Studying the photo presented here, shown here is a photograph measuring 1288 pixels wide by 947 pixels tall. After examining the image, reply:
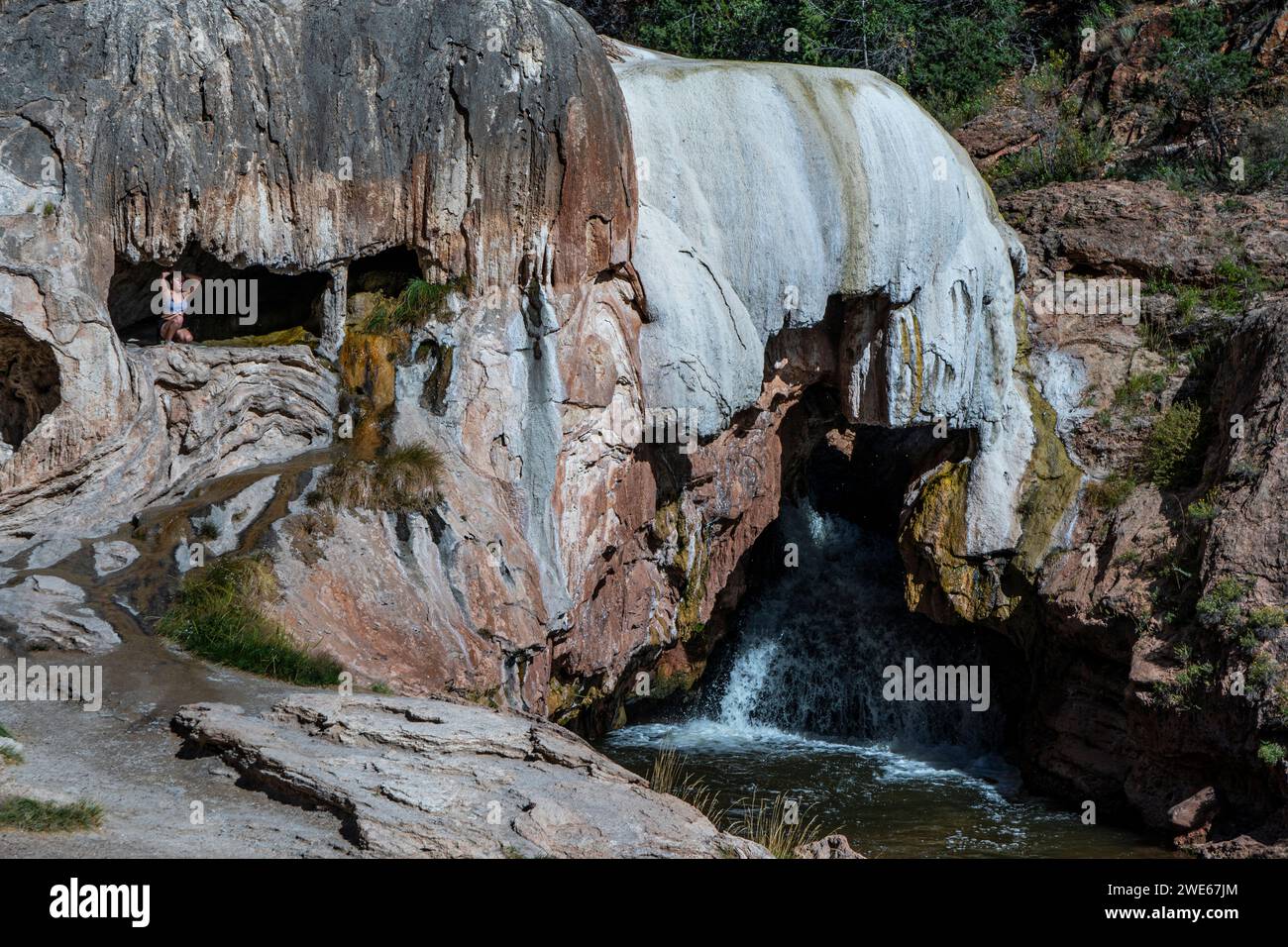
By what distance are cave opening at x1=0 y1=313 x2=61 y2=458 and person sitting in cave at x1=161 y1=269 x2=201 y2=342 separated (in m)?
1.12

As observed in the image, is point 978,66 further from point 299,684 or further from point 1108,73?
point 299,684

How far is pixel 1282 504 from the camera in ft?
39.4

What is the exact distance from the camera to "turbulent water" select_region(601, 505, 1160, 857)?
39.6ft

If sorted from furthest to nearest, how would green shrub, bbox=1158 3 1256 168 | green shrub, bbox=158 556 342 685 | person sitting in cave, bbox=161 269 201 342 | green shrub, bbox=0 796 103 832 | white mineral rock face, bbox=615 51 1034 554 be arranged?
green shrub, bbox=1158 3 1256 168 → white mineral rock face, bbox=615 51 1034 554 → person sitting in cave, bbox=161 269 201 342 → green shrub, bbox=158 556 342 685 → green shrub, bbox=0 796 103 832

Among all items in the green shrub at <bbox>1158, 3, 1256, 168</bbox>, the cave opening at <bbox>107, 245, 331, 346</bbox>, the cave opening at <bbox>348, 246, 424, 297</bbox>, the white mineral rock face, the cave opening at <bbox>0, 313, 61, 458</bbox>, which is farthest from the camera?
the green shrub at <bbox>1158, 3, 1256, 168</bbox>

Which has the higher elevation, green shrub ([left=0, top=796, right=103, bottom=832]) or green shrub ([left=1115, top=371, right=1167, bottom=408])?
green shrub ([left=1115, top=371, right=1167, bottom=408])

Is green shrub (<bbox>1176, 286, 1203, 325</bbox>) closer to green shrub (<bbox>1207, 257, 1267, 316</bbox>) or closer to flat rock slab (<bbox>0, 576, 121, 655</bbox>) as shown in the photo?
green shrub (<bbox>1207, 257, 1267, 316</bbox>)

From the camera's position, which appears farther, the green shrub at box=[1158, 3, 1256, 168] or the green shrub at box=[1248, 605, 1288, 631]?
the green shrub at box=[1158, 3, 1256, 168]

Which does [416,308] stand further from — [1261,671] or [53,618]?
[1261,671]

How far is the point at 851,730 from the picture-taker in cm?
1563

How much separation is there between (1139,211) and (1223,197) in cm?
123

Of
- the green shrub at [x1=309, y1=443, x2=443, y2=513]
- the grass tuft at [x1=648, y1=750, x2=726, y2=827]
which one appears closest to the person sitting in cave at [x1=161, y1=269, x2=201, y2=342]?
the green shrub at [x1=309, y1=443, x2=443, y2=513]

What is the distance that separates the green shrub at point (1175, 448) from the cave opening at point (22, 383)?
32.4 feet

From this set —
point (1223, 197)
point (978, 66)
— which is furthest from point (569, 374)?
point (978, 66)
